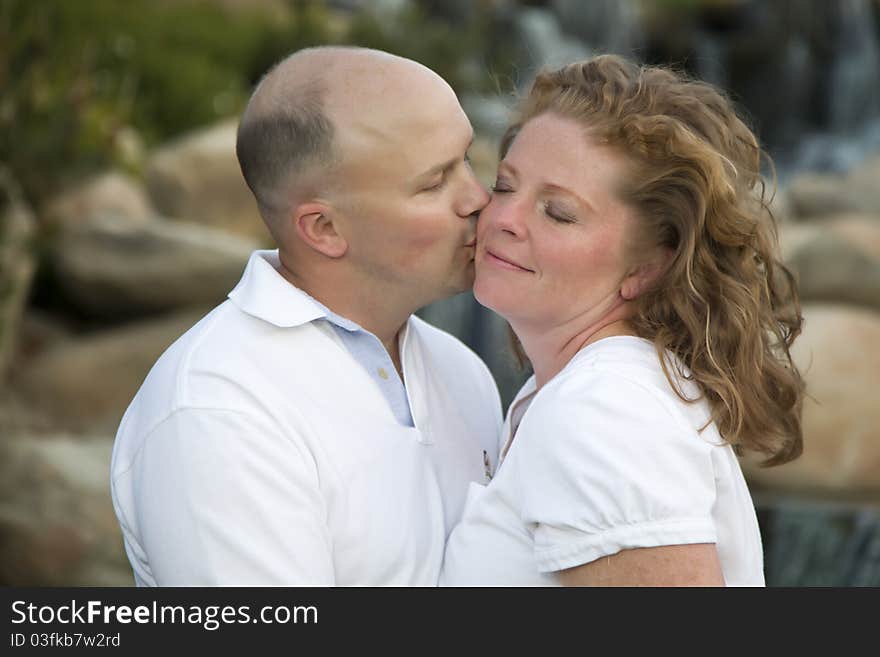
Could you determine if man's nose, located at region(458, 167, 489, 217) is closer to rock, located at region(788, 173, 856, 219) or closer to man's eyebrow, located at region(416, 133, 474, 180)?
man's eyebrow, located at region(416, 133, 474, 180)

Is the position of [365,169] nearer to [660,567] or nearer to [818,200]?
[660,567]

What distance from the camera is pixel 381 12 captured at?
14.8m

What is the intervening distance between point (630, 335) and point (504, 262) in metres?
0.30

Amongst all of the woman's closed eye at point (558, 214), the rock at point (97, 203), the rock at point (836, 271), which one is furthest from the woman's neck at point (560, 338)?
the rock at point (97, 203)

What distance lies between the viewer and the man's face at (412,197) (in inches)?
102

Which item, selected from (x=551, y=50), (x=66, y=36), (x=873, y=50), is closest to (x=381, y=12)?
(x=551, y=50)

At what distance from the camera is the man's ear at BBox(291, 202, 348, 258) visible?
265 centimetres

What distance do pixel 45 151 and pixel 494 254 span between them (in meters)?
7.29

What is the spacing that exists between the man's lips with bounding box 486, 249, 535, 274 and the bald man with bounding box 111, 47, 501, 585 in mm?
111

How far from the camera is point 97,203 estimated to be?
954cm

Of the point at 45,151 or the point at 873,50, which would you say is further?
the point at 873,50

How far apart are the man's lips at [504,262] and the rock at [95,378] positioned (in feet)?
18.6

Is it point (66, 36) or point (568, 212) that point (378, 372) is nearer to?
point (568, 212)
